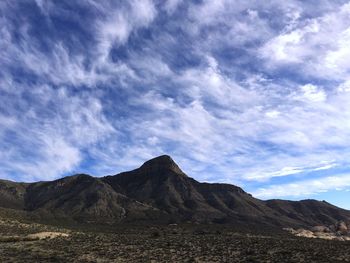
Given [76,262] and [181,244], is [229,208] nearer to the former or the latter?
[181,244]

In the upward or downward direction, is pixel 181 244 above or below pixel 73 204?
below

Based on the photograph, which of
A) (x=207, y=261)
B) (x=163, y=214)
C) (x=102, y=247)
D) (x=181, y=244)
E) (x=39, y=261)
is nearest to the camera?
(x=39, y=261)

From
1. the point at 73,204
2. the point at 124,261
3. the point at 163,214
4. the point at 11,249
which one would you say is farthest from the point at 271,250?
the point at 73,204

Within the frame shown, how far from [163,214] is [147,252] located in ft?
419

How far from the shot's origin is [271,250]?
2088 inches

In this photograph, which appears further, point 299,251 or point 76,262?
point 299,251

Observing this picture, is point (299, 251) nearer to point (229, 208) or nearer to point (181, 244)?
point (181, 244)

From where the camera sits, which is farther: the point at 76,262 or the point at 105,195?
the point at 105,195

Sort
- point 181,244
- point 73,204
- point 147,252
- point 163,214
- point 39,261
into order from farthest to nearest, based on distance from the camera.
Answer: point 73,204
point 163,214
point 181,244
point 147,252
point 39,261

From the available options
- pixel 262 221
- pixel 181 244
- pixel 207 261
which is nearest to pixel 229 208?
pixel 262 221

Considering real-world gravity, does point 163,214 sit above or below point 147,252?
above

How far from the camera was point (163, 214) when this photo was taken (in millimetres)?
176750

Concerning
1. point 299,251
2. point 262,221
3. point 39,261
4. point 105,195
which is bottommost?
point 39,261

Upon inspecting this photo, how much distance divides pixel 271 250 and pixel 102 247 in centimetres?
1886
